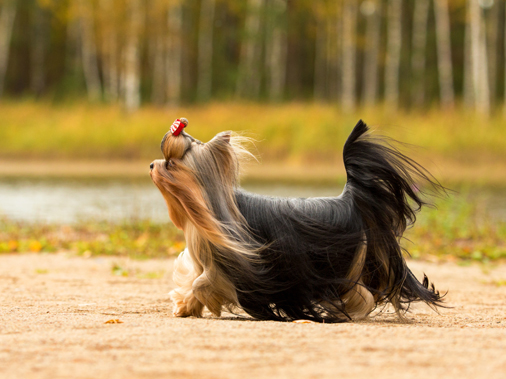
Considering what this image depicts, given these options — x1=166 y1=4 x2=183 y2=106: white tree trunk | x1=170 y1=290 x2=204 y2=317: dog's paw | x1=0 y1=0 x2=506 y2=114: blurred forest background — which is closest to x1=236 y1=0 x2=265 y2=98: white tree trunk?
x1=0 y1=0 x2=506 y2=114: blurred forest background

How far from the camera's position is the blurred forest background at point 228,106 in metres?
10.1

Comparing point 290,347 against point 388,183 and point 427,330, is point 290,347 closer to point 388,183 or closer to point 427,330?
point 427,330

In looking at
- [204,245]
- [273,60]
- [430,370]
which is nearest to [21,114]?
[273,60]

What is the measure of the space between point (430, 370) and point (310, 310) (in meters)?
1.51

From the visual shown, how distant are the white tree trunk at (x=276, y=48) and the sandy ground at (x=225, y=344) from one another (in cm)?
2729

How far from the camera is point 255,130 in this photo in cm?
2130

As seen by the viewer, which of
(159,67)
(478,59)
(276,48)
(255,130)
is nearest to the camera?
(255,130)

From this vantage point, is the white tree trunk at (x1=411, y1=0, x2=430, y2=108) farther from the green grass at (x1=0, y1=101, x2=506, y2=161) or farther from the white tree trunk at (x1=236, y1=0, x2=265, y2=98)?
the green grass at (x1=0, y1=101, x2=506, y2=161)

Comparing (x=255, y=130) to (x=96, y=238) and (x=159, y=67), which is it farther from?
(x=96, y=238)

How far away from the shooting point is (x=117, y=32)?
92.7 ft

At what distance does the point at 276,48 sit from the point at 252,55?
122 centimetres

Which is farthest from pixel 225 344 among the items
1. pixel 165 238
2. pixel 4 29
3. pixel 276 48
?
pixel 4 29

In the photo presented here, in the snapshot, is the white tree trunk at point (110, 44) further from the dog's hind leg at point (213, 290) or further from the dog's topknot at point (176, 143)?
the dog's hind leg at point (213, 290)

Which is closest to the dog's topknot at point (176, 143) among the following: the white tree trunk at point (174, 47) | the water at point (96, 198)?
the water at point (96, 198)
